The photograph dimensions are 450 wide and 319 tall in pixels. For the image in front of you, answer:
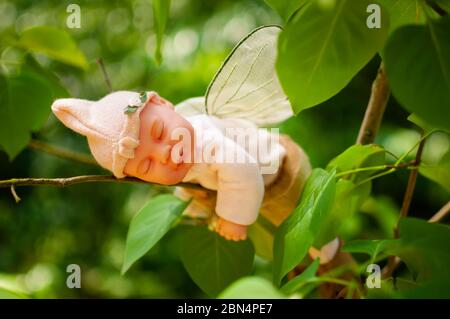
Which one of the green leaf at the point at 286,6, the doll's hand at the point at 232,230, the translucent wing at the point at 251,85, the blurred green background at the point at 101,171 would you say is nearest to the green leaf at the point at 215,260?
the doll's hand at the point at 232,230

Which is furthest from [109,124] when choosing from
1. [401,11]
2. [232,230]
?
[401,11]

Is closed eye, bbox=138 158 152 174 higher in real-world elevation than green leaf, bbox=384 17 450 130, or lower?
lower

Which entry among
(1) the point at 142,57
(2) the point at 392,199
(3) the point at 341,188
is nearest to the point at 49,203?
(1) the point at 142,57

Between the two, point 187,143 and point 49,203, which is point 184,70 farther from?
point 187,143

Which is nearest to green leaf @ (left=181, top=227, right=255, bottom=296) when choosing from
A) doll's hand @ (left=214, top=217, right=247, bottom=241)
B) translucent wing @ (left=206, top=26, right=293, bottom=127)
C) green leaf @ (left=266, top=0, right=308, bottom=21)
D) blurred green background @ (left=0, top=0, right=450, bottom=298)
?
doll's hand @ (left=214, top=217, right=247, bottom=241)

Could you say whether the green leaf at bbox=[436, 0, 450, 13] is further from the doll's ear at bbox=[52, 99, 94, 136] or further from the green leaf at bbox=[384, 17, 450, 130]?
the doll's ear at bbox=[52, 99, 94, 136]

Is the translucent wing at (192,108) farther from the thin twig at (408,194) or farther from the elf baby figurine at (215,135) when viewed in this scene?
the thin twig at (408,194)

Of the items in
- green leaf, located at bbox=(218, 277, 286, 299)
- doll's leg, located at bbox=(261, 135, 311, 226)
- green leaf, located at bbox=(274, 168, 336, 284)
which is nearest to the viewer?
green leaf, located at bbox=(218, 277, 286, 299)
